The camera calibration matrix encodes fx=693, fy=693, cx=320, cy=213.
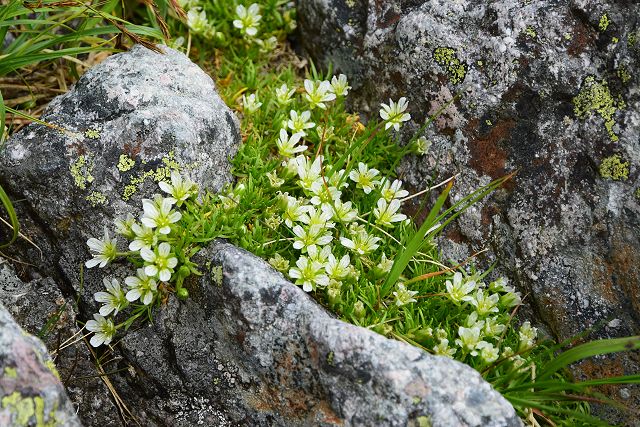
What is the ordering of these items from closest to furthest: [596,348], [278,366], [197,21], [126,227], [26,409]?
[26,409]
[596,348]
[278,366]
[126,227]
[197,21]

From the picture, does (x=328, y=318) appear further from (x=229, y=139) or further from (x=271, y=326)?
(x=229, y=139)

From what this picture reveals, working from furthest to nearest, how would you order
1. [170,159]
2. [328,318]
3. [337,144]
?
[337,144]
[170,159]
[328,318]

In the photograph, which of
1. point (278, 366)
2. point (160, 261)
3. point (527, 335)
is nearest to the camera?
point (278, 366)

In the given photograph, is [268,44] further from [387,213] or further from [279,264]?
[279,264]

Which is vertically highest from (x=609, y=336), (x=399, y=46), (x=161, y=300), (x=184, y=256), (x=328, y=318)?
(x=399, y=46)

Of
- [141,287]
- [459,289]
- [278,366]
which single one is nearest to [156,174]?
[141,287]

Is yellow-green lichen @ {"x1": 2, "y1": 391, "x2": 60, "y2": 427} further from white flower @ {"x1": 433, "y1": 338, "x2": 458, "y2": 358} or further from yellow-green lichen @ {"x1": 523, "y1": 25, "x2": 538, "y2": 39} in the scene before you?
yellow-green lichen @ {"x1": 523, "y1": 25, "x2": 538, "y2": 39}

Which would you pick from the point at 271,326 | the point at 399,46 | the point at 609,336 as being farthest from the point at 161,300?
the point at 609,336
